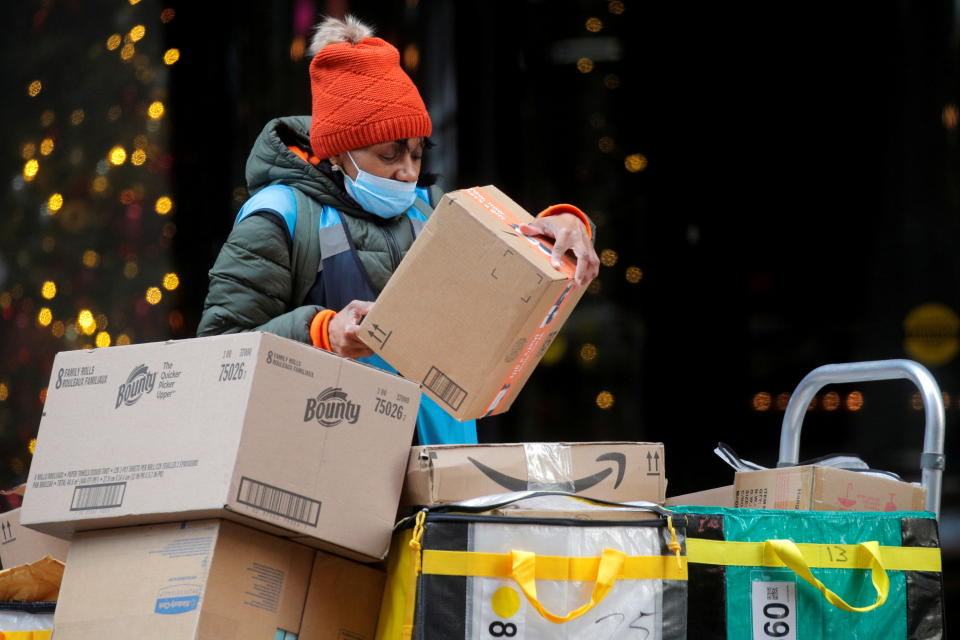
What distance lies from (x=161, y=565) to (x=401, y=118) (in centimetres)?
127

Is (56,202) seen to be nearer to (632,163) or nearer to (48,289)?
(48,289)

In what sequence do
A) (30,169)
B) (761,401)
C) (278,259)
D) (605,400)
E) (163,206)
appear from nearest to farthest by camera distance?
(278,259) → (163,206) → (30,169) → (761,401) → (605,400)

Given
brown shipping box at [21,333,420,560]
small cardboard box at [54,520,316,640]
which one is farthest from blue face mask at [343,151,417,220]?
small cardboard box at [54,520,316,640]

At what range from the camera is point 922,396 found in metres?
2.82

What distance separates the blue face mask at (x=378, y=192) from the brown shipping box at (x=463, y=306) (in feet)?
1.48

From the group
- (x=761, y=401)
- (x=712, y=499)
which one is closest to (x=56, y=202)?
(x=761, y=401)

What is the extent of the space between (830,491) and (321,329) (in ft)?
3.57

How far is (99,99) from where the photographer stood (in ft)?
16.4

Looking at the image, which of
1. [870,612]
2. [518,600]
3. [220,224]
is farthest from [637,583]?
[220,224]

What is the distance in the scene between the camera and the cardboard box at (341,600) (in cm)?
240

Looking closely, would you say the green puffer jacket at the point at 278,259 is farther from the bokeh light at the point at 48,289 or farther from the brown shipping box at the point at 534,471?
the bokeh light at the point at 48,289

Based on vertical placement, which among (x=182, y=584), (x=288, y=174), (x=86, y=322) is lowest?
(x=182, y=584)

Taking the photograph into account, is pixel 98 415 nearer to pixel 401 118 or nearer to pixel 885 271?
pixel 401 118

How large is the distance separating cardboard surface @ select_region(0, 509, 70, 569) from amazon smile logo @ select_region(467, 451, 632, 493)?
38.1 inches
